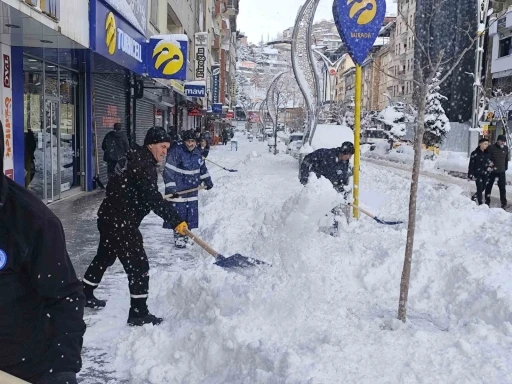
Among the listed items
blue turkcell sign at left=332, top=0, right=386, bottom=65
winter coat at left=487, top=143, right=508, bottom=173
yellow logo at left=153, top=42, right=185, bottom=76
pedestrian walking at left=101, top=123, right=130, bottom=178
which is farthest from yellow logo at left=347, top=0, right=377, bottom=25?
yellow logo at left=153, top=42, right=185, bottom=76

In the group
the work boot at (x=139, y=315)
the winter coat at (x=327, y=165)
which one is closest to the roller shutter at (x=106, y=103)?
the winter coat at (x=327, y=165)

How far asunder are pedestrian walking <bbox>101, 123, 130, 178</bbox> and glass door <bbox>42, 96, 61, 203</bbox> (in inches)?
42.7

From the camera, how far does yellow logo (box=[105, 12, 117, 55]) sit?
991cm

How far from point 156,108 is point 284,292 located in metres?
21.9

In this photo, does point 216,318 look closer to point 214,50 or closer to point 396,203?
point 396,203

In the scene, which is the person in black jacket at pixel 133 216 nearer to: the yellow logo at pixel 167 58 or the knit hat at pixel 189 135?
the knit hat at pixel 189 135

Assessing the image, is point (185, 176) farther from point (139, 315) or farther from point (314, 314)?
point (314, 314)

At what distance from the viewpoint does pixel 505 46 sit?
44.1 m

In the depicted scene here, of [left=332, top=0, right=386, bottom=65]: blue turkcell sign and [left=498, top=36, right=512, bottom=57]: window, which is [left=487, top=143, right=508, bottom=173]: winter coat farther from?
[left=498, top=36, right=512, bottom=57]: window

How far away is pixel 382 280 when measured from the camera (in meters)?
5.45

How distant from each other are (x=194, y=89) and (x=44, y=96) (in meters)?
14.5

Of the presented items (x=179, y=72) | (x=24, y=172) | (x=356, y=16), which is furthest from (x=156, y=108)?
(x=356, y=16)

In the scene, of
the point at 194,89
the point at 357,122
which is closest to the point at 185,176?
the point at 357,122

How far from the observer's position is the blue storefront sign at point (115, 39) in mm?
9203
